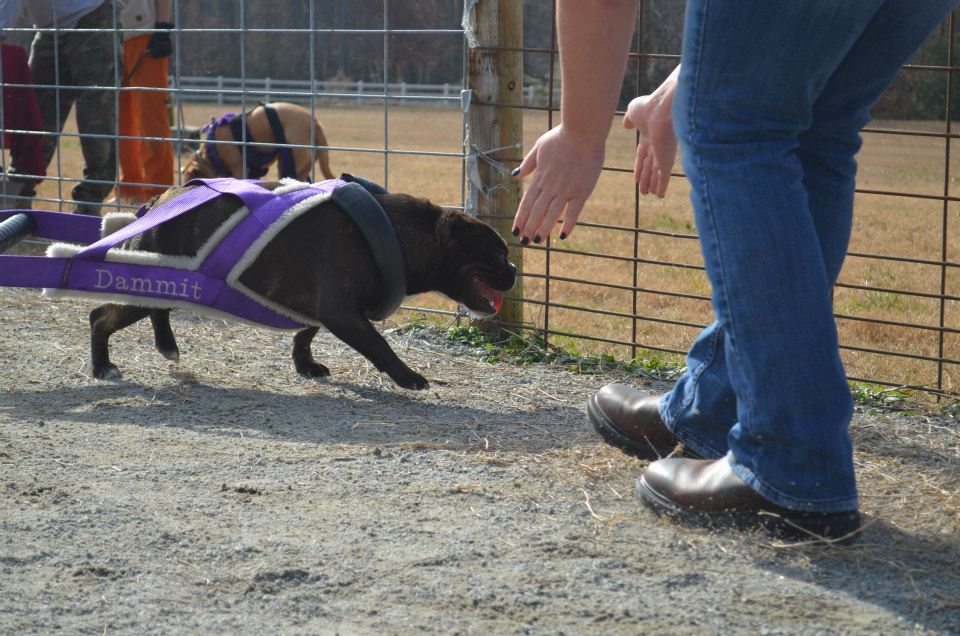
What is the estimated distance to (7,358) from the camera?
3557 millimetres

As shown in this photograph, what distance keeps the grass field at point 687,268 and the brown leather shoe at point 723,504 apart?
1499 millimetres

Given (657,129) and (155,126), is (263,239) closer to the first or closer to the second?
(657,129)

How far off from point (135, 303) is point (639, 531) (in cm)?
189

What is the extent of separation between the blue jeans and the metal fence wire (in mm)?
954

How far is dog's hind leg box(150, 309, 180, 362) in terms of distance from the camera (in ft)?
11.7

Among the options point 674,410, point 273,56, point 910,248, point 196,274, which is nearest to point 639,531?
point 674,410

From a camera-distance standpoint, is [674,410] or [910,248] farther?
[910,248]

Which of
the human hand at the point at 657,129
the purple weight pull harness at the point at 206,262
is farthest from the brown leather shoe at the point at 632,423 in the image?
the purple weight pull harness at the point at 206,262

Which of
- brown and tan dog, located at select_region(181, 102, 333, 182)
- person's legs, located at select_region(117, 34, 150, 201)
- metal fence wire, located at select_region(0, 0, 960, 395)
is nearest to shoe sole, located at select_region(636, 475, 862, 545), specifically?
metal fence wire, located at select_region(0, 0, 960, 395)

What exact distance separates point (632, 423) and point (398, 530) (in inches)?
26.3

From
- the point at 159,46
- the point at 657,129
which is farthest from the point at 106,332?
the point at 159,46

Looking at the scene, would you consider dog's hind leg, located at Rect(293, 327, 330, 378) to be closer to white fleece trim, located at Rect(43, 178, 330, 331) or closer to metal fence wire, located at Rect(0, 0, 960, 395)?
white fleece trim, located at Rect(43, 178, 330, 331)

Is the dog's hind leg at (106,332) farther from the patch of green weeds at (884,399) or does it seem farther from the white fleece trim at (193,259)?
the patch of green weeds at (884,399)

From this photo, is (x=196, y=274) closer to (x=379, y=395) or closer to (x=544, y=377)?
(x=379, y=395)
